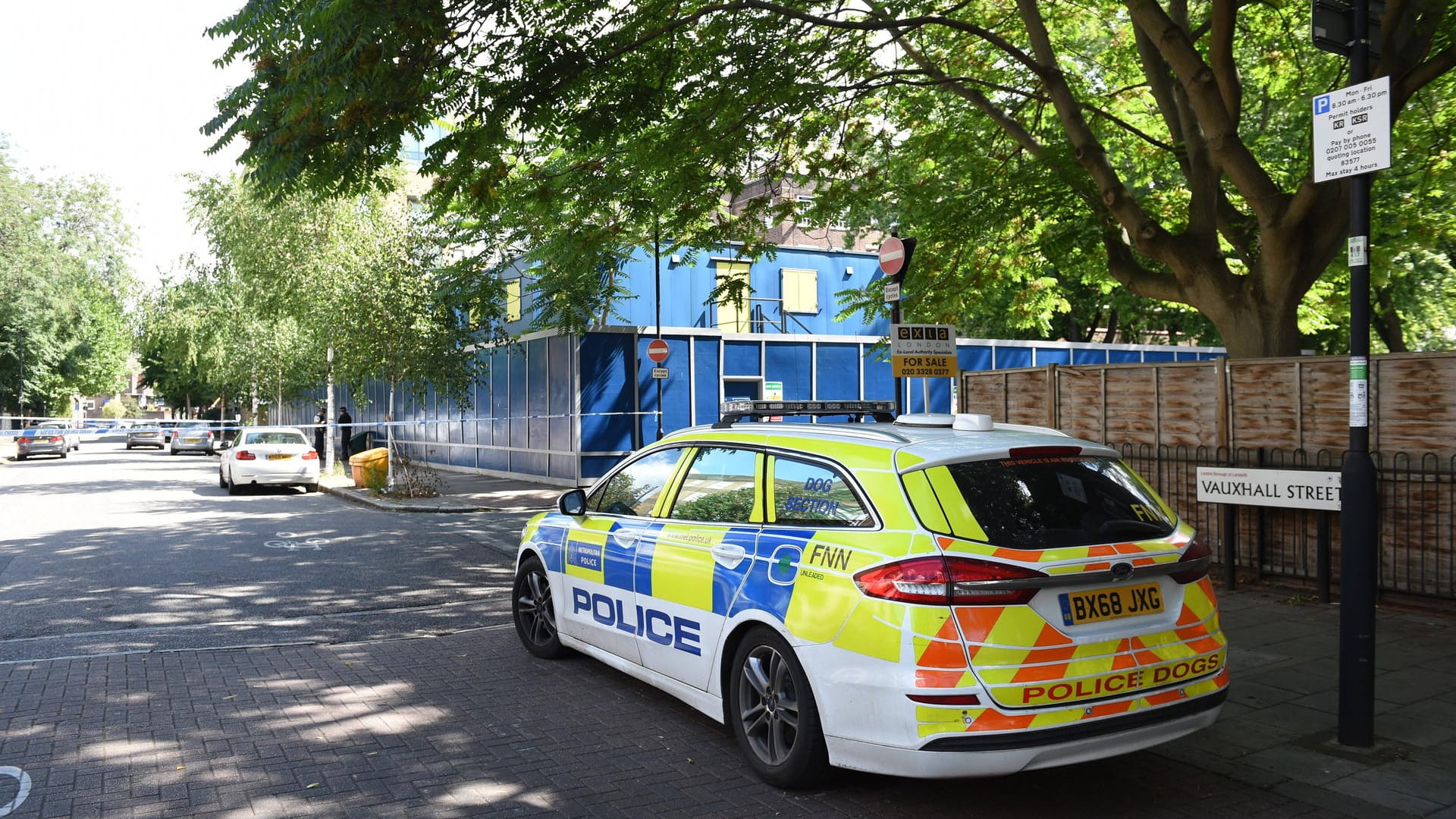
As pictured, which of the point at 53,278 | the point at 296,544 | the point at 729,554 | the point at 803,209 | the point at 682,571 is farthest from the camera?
the point at 53,278

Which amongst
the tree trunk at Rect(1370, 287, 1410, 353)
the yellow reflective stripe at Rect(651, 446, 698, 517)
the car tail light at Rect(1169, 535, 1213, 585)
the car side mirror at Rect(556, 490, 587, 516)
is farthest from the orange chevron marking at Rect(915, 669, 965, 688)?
the tree trunk at Rect(1370, 287, 1410, 353)

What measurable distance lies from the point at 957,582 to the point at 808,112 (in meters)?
9.00

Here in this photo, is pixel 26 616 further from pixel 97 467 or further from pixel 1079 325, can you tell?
pixel 1079 325

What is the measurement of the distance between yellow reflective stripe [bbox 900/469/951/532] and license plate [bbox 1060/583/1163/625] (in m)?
0.55

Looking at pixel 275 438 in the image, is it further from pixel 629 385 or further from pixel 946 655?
pixel 946 655

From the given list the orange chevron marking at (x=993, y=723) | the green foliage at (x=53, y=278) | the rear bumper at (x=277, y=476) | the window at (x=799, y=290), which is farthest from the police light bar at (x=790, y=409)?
the green foliage at (x=53, y=278)

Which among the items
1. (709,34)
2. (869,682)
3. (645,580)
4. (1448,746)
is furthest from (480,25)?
(1448,746)

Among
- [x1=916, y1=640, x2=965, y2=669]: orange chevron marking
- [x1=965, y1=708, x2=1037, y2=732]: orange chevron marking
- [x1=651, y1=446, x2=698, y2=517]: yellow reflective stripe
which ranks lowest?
[x1=965, y1=708, x2=1037, y2=732]: orange chevron marking

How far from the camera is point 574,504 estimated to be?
21.5ft

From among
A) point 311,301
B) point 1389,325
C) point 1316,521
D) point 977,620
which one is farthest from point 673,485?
point 1389,325

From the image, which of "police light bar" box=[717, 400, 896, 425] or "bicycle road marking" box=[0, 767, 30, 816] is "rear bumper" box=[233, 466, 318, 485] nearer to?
"bicycle road marking" box=[0, 767, 30, 816]

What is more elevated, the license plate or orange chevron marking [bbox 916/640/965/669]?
the license plate

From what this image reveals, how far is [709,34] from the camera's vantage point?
34.1 ft

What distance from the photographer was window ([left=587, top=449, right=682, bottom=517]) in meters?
5.88
